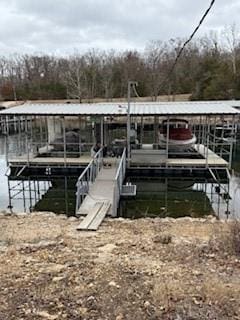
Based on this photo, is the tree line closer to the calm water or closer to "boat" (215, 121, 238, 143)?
"boat" (215, 121, 238, 143)

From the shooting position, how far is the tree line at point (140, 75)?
3512 cm

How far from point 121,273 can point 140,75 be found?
118ft

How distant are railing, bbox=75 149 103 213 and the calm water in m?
0.71

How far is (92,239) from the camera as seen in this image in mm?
6066

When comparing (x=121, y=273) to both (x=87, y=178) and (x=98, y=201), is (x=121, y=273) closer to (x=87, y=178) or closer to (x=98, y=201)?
(x=98, y=201)

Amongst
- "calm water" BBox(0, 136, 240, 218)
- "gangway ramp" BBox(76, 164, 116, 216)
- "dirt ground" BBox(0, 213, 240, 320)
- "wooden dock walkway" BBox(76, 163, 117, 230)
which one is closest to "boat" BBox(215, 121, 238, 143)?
"calm water" BBox(0, 136, 240, 218)

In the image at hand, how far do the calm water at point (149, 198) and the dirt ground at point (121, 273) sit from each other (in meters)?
4.02

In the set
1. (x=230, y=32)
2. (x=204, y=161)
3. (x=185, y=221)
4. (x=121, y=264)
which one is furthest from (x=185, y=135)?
(x=230, y=32)

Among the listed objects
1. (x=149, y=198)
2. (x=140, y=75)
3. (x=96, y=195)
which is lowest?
(x=149, y=198)

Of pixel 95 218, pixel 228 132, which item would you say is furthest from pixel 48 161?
pixel 228 132

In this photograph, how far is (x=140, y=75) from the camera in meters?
39.0

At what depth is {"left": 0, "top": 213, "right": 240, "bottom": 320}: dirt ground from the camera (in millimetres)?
3609

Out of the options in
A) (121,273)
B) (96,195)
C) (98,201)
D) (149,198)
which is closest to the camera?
(121,273)

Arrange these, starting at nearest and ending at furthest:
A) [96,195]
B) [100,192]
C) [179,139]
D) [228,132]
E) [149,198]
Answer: [96,195]
[100,192]
[149,198]
[179,139]
[228,132]
